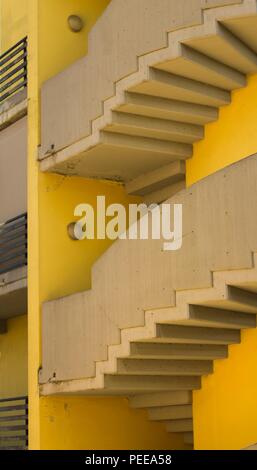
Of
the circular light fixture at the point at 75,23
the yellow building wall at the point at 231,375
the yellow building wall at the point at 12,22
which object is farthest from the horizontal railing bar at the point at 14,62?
the yellow building wall at the point at 231,375

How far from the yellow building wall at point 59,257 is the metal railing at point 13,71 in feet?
1.83

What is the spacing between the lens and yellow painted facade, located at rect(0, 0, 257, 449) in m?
14.7

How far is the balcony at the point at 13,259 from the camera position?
1677 centimetres

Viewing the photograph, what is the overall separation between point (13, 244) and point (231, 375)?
15.6 feet

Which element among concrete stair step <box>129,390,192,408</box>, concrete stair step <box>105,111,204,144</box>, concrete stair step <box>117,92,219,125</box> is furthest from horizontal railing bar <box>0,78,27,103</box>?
concrete stair step <box>129,390,192,408</box>

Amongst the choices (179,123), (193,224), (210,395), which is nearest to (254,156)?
(193,224)

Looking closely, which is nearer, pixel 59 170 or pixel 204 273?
pixel 204 273

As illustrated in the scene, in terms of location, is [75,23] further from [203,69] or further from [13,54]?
[203,69]

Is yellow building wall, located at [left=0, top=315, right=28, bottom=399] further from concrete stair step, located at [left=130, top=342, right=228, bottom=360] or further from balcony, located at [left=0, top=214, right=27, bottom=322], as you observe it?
concrete stair step, located at [left=130, top=342, right=228, bottom=360]

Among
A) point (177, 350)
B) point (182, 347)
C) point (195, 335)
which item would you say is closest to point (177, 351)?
point (177, 350)

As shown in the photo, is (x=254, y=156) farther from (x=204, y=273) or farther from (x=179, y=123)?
(x=179, y=123)

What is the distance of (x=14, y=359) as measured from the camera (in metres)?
20.5

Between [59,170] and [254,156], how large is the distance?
5.30 m

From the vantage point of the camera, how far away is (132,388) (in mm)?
15055
